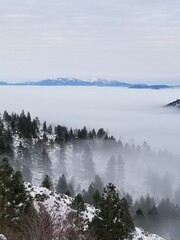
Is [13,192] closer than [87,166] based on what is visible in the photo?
Yes

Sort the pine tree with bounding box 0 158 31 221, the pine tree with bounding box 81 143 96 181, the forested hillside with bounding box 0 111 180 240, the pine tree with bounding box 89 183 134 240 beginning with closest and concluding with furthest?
the pine tree with bounding box 0 158 31 221 < the pine tree with bounding box 89 183 134 240 < the forested hillside with bounding box 0 111 180 240 < the pine tree with bounding box 81 143 96 181

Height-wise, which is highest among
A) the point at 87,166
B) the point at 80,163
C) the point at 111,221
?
the point at 111,221

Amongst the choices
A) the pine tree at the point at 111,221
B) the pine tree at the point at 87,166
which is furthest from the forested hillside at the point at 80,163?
the pine tree at the point at 111,221

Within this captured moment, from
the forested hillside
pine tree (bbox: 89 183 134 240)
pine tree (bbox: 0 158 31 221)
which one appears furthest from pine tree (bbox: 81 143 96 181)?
pine tree (bbox: 0 158 31 221)

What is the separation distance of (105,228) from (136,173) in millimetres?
128283

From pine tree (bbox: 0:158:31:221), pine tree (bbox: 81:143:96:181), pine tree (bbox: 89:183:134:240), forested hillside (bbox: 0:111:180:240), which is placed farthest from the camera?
pine tree (bbox: 81:143:96:181)

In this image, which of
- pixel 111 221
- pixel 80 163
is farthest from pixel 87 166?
pixel 111 221

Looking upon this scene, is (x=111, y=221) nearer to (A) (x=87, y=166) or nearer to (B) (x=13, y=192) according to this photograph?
(B) (x=13, y=192)

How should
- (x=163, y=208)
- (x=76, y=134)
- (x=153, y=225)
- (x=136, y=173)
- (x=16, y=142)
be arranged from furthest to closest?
(x=76, y=134) < (x=136, y=173) < (x=16, y=142) < (x=163, y=208) < (x=153, y=225)

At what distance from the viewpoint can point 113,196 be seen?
30.8 metres

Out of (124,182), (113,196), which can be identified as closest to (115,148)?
(124,182)

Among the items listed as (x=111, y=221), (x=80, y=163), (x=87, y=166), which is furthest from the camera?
(x=80, y=163)

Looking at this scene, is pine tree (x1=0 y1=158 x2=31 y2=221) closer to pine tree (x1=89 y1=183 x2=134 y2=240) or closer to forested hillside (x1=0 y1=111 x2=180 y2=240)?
pine tree (x1=89 y1=183 x2=134 y2=240)

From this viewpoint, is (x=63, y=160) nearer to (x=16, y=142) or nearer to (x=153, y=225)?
(x=16, y=142)
